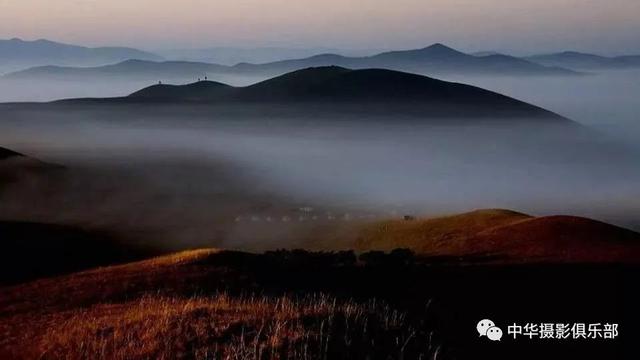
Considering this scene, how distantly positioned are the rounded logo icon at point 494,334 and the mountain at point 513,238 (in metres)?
22.0

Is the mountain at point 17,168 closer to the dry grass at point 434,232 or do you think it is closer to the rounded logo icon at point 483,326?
the dry grass at point 434,232

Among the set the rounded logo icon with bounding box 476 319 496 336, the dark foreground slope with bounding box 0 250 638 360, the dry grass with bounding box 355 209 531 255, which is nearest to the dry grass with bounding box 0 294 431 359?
the dark foreground slope with bounding box 0 250 638 360

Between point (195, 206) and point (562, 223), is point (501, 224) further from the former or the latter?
point (195, 206)

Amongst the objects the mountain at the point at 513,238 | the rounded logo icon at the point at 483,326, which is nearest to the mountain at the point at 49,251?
the mountain at the point at 513,238

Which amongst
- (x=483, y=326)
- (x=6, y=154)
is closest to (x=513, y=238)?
(x=483, y=326)

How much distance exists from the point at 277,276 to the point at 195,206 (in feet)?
337

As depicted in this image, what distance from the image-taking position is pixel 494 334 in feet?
57.4

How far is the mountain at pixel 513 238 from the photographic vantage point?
4373cm

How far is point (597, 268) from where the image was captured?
3000 cm

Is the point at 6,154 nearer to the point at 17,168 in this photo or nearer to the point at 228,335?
the point at 17,168

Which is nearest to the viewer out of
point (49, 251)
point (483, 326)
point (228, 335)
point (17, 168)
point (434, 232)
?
point (228, 335)

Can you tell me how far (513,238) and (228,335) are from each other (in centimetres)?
4044

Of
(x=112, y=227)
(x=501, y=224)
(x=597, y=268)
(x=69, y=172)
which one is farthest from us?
(x=69, y=172)

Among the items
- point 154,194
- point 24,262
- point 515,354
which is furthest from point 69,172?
point 515,354
